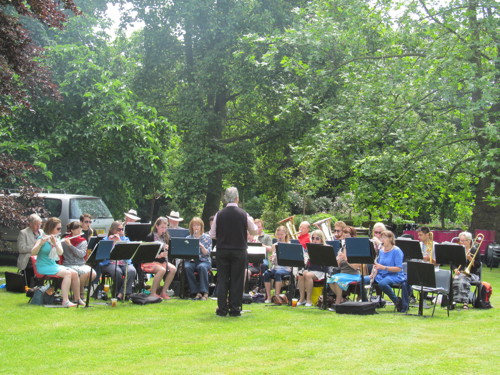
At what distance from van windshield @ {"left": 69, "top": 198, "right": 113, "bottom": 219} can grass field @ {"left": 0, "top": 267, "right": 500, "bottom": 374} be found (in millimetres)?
5903

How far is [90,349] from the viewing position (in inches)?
314

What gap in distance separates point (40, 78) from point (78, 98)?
6260 mm

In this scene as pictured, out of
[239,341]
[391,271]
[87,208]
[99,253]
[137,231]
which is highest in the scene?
[87,208]

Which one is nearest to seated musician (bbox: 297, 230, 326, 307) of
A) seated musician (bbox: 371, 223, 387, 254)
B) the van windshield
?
seated musician (bbox: 371, 223, 387, 254)

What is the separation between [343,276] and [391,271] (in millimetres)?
911

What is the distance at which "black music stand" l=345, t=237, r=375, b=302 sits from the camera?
37.9 feet

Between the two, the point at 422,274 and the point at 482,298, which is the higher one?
the point at 422,274

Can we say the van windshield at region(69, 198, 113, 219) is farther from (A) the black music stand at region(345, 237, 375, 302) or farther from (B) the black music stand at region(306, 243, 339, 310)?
(A) the black music stand at region(345, 237, 375, 302)

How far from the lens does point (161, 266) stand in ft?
43.9

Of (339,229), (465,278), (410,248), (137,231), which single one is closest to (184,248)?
(137,231)

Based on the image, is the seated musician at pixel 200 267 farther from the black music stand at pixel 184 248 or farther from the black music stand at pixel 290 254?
the black music stand at pixel 290 254

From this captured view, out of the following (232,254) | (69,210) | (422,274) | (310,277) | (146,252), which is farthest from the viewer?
(69,210)

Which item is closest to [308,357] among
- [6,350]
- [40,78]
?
[6,350]

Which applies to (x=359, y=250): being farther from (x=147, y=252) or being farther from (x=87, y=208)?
(x=87, y=208)
